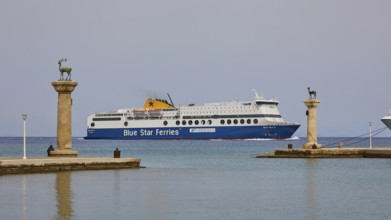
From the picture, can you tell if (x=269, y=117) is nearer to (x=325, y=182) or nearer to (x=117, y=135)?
(x=117, y=135)

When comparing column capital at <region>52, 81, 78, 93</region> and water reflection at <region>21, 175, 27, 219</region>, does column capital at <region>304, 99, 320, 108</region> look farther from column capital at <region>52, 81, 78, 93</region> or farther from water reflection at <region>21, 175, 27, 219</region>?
water reflection at <region>21, 175, 27, 219</region>

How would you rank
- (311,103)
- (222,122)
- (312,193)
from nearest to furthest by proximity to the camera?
1. (312,193)
2. (311,103)
3. (222,122)

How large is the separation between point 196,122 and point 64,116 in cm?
10575

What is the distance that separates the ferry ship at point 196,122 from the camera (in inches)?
5787

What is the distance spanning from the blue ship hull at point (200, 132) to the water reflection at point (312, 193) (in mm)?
91138

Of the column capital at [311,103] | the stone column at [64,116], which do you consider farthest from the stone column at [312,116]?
the stone column at [64,116]

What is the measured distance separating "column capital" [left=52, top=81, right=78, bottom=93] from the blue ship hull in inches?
3984

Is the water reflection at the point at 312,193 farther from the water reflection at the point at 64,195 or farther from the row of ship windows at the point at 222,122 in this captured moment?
the row of ship windows at the point at 222,122

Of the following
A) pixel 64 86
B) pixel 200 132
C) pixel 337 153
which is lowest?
pixel 337 153

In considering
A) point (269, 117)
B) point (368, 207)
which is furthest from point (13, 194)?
point (269, 117)

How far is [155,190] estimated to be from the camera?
33750 millimetres

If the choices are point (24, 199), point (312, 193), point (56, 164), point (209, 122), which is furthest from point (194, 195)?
point (209, 122)

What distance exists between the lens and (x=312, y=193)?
33.0 metres

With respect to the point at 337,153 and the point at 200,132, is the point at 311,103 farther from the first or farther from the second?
the point at 200,132
